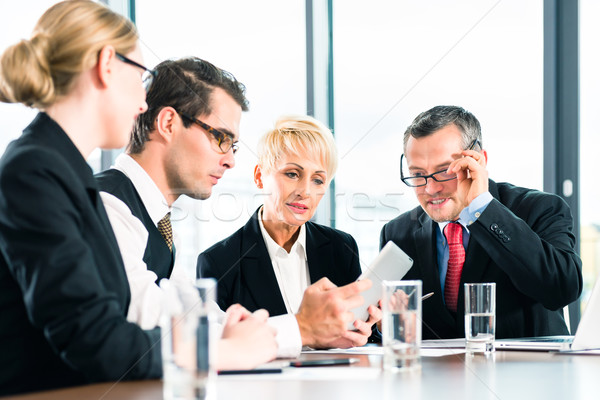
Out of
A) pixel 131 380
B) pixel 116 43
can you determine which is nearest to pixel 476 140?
pixel 116 43

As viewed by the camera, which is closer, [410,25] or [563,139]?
[563,139]

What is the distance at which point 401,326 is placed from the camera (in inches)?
45.9

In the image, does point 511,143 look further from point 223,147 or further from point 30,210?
point 30,210

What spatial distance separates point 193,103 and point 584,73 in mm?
2033

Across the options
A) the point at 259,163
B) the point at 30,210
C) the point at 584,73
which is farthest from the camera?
the point at 584,73

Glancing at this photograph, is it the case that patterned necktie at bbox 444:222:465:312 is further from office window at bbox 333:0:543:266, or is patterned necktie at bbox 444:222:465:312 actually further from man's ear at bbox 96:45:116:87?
man's ear at bbox 96:45:116:87

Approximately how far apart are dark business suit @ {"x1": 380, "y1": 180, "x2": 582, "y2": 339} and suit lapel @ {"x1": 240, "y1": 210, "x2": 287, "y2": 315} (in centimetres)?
47

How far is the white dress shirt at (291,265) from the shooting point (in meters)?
2.27

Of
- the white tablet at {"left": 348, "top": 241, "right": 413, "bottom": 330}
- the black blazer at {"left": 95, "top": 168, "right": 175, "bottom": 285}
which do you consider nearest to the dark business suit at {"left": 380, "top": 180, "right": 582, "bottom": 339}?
the white tablet at {"left": 348, "top": 241, "right": 413, "bottom": 330}

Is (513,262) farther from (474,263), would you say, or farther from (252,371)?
(252,371)

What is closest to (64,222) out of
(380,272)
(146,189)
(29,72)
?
(29,72)

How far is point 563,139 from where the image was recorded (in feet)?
10.1

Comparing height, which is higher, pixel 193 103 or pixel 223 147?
pixel 193 103

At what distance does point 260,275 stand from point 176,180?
0.50 m
